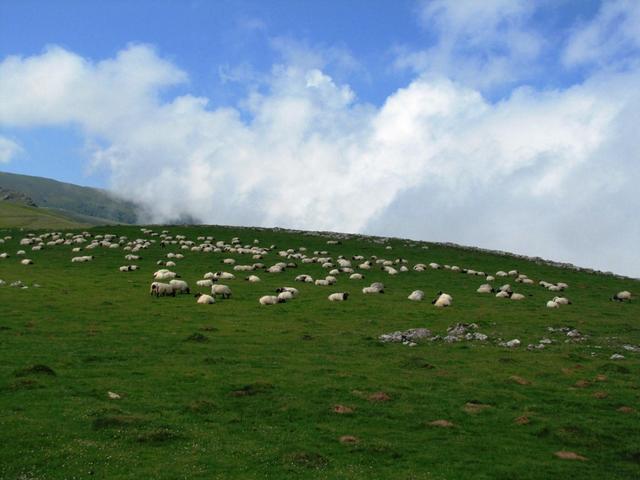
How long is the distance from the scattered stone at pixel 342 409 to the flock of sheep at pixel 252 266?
2191cm

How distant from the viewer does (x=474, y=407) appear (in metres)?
19.9

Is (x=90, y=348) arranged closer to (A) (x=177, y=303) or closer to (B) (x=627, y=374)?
(A) (x=177, y=303)

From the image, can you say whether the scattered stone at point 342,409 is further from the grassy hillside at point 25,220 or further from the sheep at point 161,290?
the grassy hillside at point 25,220

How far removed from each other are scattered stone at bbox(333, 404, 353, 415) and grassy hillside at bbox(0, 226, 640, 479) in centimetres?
7

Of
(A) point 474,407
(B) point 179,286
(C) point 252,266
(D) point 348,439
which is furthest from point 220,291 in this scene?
(D) point 348,439

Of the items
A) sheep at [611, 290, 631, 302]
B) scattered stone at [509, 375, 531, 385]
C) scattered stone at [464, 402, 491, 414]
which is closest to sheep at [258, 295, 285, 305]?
scattered stone at [509, 375, 531, 385]

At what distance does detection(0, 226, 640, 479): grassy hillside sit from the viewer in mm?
14852

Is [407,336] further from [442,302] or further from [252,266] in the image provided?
[252,266]

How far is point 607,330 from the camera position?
35969 millimetres

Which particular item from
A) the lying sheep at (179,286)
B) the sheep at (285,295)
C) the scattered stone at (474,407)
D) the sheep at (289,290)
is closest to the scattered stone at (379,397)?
the scattered stone at (474,407)

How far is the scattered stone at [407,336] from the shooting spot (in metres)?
31.1

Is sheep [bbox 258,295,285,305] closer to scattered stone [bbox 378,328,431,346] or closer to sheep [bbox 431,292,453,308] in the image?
scattered stone [bbox 378,328,431,346]

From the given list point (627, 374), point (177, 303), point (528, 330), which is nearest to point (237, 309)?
point (177, 303)

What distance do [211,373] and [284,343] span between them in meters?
7.00
